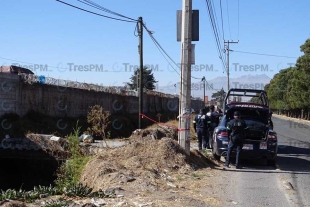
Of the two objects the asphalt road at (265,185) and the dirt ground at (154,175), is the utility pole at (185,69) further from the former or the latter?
the asphalt road at (265,185)

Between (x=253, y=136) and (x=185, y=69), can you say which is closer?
(x=185, y=69)

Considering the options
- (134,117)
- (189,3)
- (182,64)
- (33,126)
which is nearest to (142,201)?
(182,64)

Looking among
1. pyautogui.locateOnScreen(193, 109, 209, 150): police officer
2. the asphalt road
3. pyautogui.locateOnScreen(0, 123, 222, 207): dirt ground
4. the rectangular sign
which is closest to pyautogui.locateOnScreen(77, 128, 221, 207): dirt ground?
pyautogui.locateOnScreen(0, 123, 222, 207): dirt ground

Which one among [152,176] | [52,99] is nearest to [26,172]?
[52,99]

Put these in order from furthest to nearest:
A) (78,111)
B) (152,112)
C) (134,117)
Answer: (152,112), (134,117), (78,111)

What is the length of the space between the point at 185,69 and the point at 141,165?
3098 mm

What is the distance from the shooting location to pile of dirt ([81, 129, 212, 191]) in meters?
8.92

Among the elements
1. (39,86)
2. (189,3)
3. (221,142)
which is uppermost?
(189,3)

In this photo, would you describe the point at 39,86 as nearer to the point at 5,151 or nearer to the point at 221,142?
the point at 5,151

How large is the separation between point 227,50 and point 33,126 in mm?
42811

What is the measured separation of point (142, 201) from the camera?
7.14 metres

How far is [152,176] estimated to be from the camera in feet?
30.5

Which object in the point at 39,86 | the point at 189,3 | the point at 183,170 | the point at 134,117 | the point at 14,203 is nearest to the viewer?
the point at 14,203

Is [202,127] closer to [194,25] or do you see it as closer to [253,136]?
[253,136]
